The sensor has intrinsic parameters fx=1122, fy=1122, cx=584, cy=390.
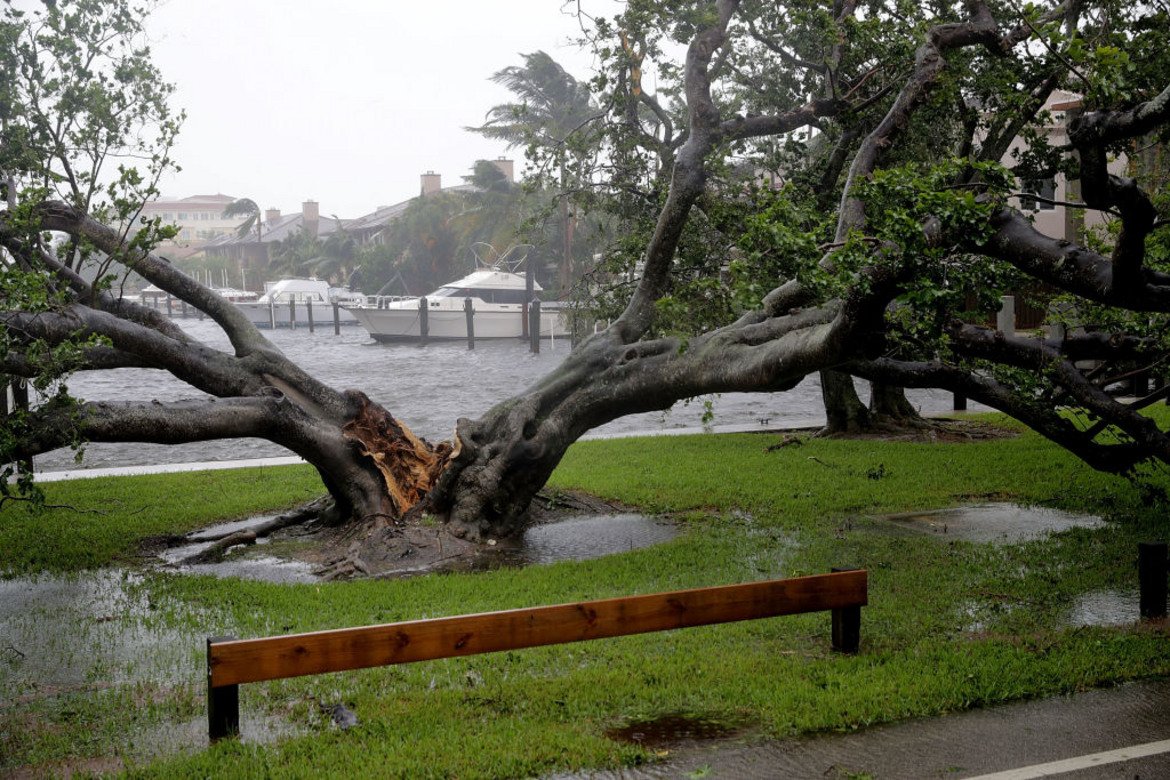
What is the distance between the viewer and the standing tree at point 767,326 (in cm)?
856

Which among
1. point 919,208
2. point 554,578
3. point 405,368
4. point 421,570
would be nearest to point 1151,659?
point 919,208

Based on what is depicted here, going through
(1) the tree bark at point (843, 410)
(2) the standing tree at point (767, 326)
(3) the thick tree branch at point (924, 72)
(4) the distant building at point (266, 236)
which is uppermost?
(4) the distant building at point (266, 236)

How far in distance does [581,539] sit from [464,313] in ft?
170

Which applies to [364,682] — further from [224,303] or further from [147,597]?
[224,303]

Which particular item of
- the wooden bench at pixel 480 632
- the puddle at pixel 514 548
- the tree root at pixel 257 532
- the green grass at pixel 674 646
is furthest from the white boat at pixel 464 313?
the wooden bench at pixel 480 632

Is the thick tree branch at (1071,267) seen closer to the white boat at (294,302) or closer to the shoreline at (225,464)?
the shoreline at (225,464)

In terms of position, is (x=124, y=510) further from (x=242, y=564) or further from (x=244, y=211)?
(x=244, y=211)

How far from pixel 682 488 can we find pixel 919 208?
7.73 meters

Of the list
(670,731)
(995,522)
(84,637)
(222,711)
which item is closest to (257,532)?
(84,637)

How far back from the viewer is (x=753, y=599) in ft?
22.4

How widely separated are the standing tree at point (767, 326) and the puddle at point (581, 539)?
47cm

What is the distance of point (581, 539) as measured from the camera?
40.6ft

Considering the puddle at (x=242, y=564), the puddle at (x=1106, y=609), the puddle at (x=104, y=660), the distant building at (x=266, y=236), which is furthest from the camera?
the distant building at (x=266, y=236)

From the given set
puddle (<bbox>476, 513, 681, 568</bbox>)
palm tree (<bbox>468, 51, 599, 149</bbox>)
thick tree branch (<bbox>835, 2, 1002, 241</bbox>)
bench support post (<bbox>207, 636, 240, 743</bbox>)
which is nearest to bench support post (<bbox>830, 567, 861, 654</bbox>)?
bench support post (<bbox>207, 636, 240, 743</bbox>)
